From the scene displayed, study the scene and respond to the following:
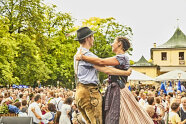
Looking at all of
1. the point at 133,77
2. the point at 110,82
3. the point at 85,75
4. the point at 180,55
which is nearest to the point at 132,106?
the point at 110,82

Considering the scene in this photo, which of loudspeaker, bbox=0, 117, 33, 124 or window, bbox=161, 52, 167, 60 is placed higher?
window, bbox=161, 52, 167, 60

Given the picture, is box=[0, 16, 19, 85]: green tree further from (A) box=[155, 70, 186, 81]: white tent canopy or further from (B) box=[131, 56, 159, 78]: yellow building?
(B) box=[131, 56, 159, 78]: yellow building

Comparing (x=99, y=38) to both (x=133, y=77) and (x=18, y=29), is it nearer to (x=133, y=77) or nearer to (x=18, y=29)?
(x=18, y=29)

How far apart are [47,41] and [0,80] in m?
8.53

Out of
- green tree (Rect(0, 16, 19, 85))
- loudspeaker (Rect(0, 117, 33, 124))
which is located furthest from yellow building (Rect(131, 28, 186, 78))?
loudspeaker (Rect(0, 117, 33, 124))

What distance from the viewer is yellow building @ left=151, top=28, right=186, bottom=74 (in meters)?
57.1

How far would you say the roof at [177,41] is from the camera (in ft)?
193

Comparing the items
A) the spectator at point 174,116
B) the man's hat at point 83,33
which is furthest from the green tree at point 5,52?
the man's hat at point 83,33

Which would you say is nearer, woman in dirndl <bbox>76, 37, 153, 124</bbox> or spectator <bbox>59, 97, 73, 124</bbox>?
woman in dirndl <bbox>76, 37, 153, 124</bbox>

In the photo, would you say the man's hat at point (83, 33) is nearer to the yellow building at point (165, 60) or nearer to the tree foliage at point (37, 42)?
the tree foliage at point (37, 42)

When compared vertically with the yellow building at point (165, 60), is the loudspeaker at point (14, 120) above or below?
below

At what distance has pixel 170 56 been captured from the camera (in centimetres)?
5794

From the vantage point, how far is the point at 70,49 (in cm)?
3600

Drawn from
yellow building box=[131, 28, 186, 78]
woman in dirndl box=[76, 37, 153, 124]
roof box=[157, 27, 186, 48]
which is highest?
roof box=[157, 27, 186, 48]
